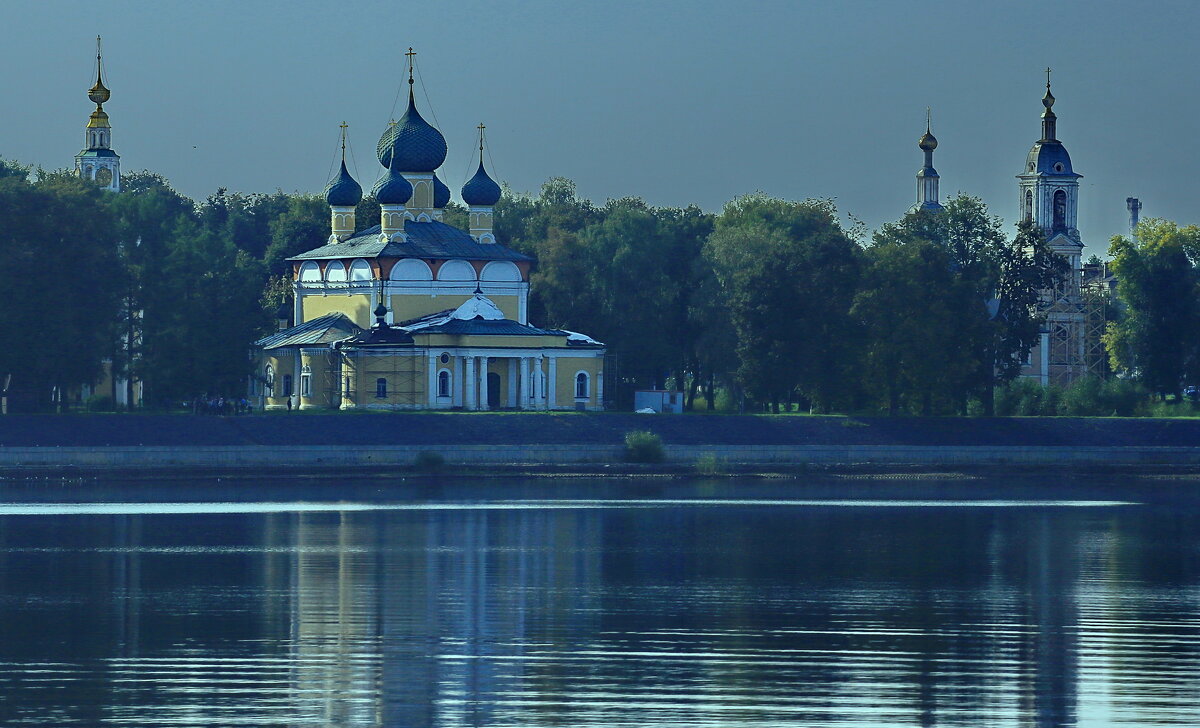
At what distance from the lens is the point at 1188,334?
262ft

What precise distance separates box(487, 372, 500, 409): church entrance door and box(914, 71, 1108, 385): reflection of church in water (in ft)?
63.7

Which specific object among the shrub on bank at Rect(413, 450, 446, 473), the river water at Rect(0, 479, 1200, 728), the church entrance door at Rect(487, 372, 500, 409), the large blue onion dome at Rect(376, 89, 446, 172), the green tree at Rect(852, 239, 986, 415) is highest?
the large blue onion dome at Rect(376, 89, 446, 172)

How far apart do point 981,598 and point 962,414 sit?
4116 centimetres

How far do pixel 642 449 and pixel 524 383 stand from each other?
9.96 metres

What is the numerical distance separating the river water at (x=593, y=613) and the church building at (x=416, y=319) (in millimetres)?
19042

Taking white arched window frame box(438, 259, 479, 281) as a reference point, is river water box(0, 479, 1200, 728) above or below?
below

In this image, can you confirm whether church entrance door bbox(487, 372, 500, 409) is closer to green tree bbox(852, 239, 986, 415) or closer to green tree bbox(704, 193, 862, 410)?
green tree bbox(704, 193, 862, 410)

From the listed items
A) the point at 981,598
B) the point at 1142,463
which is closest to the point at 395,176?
the point at 1142,463

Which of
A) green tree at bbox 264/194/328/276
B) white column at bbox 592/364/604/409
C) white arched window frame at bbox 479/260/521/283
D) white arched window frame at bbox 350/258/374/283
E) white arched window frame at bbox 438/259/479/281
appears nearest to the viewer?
white column at bbox 592/364/604/409

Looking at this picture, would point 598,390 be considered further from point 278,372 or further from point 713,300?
point 278,372

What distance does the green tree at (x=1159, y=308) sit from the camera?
79938 millimetres

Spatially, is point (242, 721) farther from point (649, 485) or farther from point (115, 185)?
point (115, 185)

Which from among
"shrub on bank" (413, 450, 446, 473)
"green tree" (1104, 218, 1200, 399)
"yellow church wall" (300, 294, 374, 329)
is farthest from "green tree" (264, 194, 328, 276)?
"green tree" (1104, 218, 1200, 399)

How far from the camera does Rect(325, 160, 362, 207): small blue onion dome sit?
83500 mm
